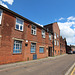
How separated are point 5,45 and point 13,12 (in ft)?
16.3

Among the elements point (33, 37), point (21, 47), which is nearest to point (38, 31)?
point (33, 37)

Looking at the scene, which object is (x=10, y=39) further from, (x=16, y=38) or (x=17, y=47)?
(x=17, y=47)

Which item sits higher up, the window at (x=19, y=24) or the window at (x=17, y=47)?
the window at (x=19, y=24)

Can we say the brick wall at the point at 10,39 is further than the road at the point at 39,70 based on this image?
Yes

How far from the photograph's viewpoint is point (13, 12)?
9.72 metres

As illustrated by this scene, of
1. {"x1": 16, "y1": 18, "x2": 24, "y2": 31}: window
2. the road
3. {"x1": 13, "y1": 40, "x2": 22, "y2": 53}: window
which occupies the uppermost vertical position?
{"x1": 16, "y1": 18, "x2": 24, "y2": 31}: window

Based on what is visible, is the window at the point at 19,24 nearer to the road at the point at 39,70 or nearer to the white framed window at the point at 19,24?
the white framed window at the point at 19,24

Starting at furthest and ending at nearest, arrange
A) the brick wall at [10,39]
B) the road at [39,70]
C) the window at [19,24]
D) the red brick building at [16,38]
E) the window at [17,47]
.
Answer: the window at [19,24] < the window at [17,47] < the red brick building at [16,38] < the brick wall at [10,39] < the road at [39,70]

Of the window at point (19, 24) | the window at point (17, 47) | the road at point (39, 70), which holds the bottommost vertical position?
the road at point (39, 70)

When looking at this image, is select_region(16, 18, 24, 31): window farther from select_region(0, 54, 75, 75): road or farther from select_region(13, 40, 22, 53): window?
select_region(0, 54, 75, 75): road

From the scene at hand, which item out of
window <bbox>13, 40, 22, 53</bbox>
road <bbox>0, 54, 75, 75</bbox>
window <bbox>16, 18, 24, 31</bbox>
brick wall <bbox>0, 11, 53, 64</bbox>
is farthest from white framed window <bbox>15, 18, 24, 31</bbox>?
road <bbox>0, 54, 75, 75</bbox>

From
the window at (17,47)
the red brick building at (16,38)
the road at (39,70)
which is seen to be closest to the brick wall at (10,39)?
the red brick building at (16,38)

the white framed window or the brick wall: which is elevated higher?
the white framed window

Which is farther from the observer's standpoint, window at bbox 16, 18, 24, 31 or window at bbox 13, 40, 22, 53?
window at bbox 16, 18, 24, 31
